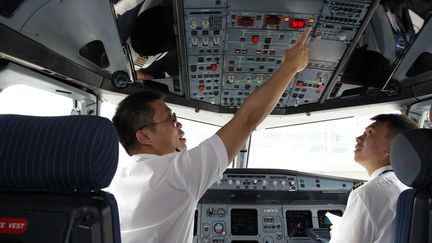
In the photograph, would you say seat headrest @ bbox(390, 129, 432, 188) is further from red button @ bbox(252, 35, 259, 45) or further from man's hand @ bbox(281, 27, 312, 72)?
red button @ bbox(252, 35, 259, 45)

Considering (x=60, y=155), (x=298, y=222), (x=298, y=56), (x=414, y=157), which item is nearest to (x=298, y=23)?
(x=298, y=56)

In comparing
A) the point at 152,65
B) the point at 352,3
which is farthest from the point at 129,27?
the point at 352,3

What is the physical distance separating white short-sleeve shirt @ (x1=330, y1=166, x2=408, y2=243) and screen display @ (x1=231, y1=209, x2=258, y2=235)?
83.9 inches

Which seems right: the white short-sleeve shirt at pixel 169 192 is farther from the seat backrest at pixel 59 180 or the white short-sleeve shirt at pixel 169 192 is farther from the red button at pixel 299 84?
the red button at pixel 299 84

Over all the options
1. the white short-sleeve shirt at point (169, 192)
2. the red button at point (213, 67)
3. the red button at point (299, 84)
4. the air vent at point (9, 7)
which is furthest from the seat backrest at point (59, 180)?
the red button at point (299, 84)

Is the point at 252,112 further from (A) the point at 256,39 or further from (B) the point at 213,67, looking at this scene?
(B) the point at 213,67

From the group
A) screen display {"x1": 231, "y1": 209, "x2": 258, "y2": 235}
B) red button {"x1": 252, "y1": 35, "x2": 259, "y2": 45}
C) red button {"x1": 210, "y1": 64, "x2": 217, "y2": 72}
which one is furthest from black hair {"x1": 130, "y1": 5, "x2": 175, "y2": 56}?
screen display {"x1": 231, "y1": 209, "x2": 258, "y2": 235}

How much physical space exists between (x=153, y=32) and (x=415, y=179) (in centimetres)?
201

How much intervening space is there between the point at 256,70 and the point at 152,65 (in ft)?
2.84

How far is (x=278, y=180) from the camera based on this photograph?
13.8ft

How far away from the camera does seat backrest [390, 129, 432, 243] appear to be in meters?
1.35

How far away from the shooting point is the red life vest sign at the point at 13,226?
1.10 metres

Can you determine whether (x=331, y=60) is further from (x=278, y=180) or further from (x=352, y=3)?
(x=278, y=180)

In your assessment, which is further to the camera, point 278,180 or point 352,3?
point 278,180
